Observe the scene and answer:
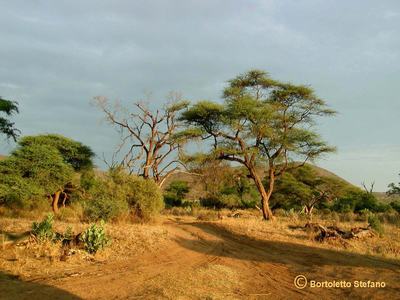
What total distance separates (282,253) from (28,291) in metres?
7.71

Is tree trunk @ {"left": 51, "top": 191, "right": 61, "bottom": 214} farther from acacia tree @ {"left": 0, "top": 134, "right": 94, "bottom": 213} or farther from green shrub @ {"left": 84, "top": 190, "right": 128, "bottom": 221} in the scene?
green shrub @ {"left": 84, "top": 190, "right": 128, "bottom": 221}

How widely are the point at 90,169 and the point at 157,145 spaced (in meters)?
4.89

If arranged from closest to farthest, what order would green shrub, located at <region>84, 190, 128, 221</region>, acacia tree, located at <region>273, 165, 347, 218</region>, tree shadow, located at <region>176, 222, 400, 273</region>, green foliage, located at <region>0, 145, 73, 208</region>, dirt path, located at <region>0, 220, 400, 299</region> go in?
1. dirt path, located at <region>0, 220, 400, 299</region>
2. tree shadow, located at <region>176, 222, 400, 273</region>
3. green shrub, located at <region>84, 190, 128, 221</region>
4. green foliage, located at <region>0, 145, 73, 208</region>
5. acacia tree, located at <region>273, 165, 347, 218</region>

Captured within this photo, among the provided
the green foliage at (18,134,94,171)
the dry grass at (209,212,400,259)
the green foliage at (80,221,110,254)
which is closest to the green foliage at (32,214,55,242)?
the green foliage at (80,221,110,254)

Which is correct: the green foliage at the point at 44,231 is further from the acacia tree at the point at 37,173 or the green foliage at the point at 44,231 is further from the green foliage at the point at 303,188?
the green foliage at the point at 303,188

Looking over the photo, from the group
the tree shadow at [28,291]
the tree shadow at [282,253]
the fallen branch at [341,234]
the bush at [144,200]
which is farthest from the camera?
the bush at [144,200]

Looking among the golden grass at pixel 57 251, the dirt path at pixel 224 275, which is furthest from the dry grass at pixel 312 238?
the golden grass at pixel 57 251

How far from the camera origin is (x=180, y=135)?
2623 centimetres

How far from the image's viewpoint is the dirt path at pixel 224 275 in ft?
26.8

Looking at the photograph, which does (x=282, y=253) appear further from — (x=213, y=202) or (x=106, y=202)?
(x=213, y=202)

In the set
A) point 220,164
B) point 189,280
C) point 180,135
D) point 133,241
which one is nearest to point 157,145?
point 180,135

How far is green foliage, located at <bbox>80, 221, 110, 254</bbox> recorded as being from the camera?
1193cm

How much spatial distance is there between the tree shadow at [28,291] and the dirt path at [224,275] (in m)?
0.02

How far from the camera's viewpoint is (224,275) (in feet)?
32.3
